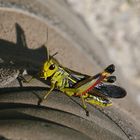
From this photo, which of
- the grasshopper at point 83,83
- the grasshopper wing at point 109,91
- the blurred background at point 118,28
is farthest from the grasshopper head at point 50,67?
the blurred background at point 118,28

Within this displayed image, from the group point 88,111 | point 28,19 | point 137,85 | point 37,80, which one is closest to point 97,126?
point 88,111

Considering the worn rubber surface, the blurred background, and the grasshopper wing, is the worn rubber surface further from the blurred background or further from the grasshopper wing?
the blurred background

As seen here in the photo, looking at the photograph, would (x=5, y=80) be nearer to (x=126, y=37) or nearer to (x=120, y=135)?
(x=120, y=135)

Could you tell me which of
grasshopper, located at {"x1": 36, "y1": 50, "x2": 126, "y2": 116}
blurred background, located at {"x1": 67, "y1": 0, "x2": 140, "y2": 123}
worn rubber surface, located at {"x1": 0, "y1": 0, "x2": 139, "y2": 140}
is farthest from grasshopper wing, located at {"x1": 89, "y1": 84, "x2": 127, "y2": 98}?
blurred background, located at {"x1": 67, "y1": 0, "x2": 140, "y2": 123}

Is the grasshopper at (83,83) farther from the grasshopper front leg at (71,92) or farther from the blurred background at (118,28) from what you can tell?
the blurred background at (118,28)

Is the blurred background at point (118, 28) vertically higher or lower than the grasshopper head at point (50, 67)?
lower

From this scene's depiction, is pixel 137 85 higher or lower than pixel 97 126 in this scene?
lower
